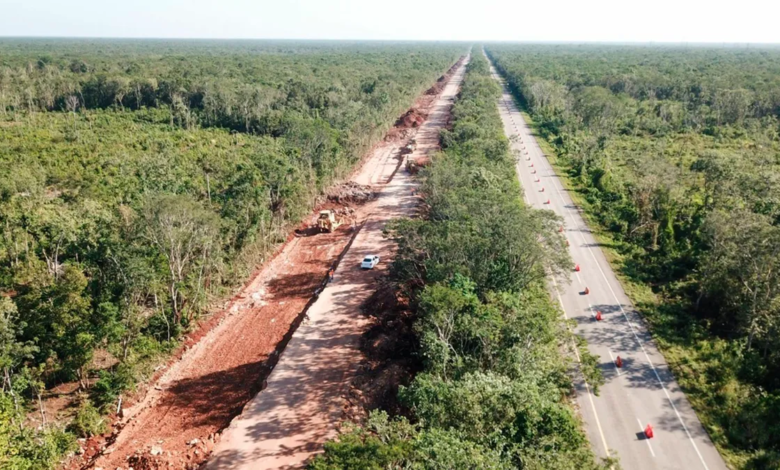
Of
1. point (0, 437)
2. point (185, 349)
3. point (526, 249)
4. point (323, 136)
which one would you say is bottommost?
point (185, 349)

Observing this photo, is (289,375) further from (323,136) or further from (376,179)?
(376,179)

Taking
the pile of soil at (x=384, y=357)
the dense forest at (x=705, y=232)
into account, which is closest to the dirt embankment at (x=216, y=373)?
the pile of soil at (x=384, y=357)

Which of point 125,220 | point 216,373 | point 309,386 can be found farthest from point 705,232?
point 125,220

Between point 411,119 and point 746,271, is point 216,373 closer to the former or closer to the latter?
Result: point 746,271

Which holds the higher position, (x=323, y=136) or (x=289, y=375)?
(x=323, y=136)

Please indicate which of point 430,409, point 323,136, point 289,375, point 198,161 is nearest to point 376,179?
point 323,136

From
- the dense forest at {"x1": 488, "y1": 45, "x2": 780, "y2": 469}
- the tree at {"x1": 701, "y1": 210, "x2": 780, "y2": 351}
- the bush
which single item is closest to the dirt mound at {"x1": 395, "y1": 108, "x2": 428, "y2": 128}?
the dense forest at {"x1": 488, "y1": 45, "x2": 780, "y2": 469}
